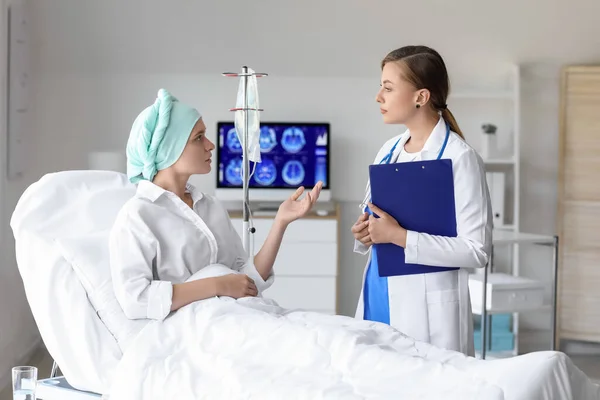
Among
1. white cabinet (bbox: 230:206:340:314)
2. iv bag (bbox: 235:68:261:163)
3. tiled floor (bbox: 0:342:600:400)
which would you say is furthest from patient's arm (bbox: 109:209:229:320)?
white cabinet (bbox: 230:206:340:314)

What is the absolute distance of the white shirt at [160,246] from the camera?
6.52 feet

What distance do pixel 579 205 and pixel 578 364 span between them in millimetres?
878

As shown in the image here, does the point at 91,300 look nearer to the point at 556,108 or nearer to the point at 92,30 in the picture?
the point at 92,30

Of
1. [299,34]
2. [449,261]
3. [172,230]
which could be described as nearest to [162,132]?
[172,230]

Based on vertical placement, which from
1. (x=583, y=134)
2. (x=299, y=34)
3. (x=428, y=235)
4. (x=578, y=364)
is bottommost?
(x=578, y=364)

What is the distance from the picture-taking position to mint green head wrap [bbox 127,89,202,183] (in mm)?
2135

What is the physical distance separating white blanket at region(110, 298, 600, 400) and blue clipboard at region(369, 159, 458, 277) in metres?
0.30

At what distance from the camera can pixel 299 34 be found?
5062mm

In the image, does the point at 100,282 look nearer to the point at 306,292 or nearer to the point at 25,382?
the point at 25,382

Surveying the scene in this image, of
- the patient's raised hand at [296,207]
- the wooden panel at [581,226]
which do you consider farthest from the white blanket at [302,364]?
the wooden panel at [581,226]

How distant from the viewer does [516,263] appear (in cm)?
496

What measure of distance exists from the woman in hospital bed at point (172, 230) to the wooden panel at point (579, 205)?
9.77 feet

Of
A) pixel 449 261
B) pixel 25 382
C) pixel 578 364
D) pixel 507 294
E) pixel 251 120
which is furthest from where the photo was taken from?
pixel 578 364

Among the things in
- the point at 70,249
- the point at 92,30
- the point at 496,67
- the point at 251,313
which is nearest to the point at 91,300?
the point at 70,249
